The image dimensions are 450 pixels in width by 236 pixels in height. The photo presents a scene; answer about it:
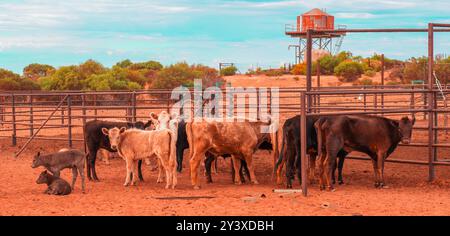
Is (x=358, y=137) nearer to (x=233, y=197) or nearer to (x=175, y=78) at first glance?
(x=233, y=197)

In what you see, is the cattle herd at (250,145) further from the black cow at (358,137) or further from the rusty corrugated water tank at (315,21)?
the rusty corrugated water tank at (315,21)

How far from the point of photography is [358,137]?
10570 mm

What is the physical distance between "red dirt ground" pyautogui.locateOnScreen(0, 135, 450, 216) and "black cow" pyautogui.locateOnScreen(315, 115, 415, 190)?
1.28ft

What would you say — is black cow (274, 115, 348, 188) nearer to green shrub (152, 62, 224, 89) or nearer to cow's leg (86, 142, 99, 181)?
cow's leg (86, 142, 99, 181)

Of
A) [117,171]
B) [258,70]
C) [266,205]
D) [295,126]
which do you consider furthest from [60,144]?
[258,70]

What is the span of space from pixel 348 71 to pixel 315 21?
5960 mm

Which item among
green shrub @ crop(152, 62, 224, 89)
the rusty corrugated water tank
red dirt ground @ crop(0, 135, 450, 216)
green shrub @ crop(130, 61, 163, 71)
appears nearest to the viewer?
red dirt ground @ crop(0, 135, 450, 216)

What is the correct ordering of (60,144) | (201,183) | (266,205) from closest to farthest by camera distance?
(266,205), (201,183), (60,144)

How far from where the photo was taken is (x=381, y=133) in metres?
10.7

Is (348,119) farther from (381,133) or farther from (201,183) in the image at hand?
(201,183)

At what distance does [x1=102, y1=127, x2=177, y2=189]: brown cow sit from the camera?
10734 mm


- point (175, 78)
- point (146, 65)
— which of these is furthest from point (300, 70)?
point (175, 78)

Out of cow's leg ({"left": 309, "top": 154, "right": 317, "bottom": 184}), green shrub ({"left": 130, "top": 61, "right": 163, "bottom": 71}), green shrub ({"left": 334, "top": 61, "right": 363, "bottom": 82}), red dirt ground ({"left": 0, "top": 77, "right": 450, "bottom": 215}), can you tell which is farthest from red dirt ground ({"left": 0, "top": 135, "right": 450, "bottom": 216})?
green shrub ({"left": 130, "top": 61, "right": 163, "bottom": 71})
